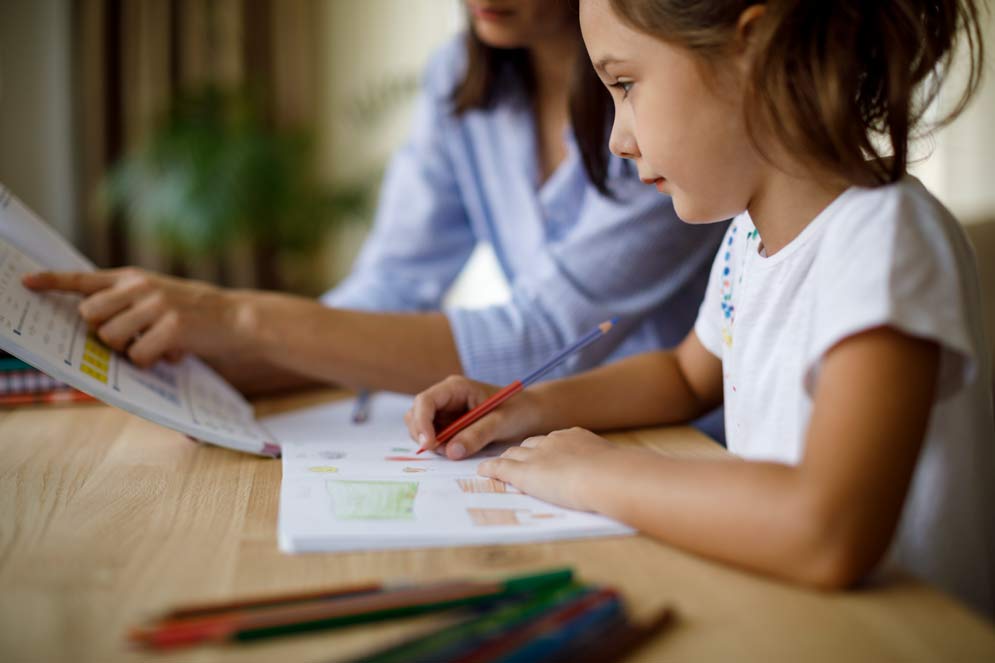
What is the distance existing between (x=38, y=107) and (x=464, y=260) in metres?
2.41

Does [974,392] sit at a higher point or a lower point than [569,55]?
lower

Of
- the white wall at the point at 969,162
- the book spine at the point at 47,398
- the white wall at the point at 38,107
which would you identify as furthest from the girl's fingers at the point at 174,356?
the white wall at the point at 38,107

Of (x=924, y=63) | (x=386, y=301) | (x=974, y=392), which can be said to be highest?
(x=924, y=63)

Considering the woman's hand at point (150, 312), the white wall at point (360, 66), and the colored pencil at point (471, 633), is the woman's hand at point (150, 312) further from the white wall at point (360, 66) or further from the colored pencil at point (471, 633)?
the white wall at point (360, 66)

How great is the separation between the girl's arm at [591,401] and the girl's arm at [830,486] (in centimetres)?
24

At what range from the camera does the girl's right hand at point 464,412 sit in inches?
30.6

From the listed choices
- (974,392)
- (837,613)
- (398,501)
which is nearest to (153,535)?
(398,501)

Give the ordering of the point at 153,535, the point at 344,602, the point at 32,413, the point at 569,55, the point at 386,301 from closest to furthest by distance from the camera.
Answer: the point at 344,602 → the point at 153,535 → the point at 32,413 → the point at 569,55 → the point at 386,301

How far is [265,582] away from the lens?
1.67ft

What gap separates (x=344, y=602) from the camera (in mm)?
453

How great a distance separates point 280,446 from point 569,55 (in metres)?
0.71

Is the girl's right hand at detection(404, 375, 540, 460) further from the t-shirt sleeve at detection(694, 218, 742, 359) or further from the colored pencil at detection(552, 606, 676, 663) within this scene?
the colored pencil at detection(552, 606, 676, 663)

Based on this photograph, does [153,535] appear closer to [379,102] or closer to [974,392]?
[974,392]

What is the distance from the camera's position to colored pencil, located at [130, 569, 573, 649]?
426 mm
